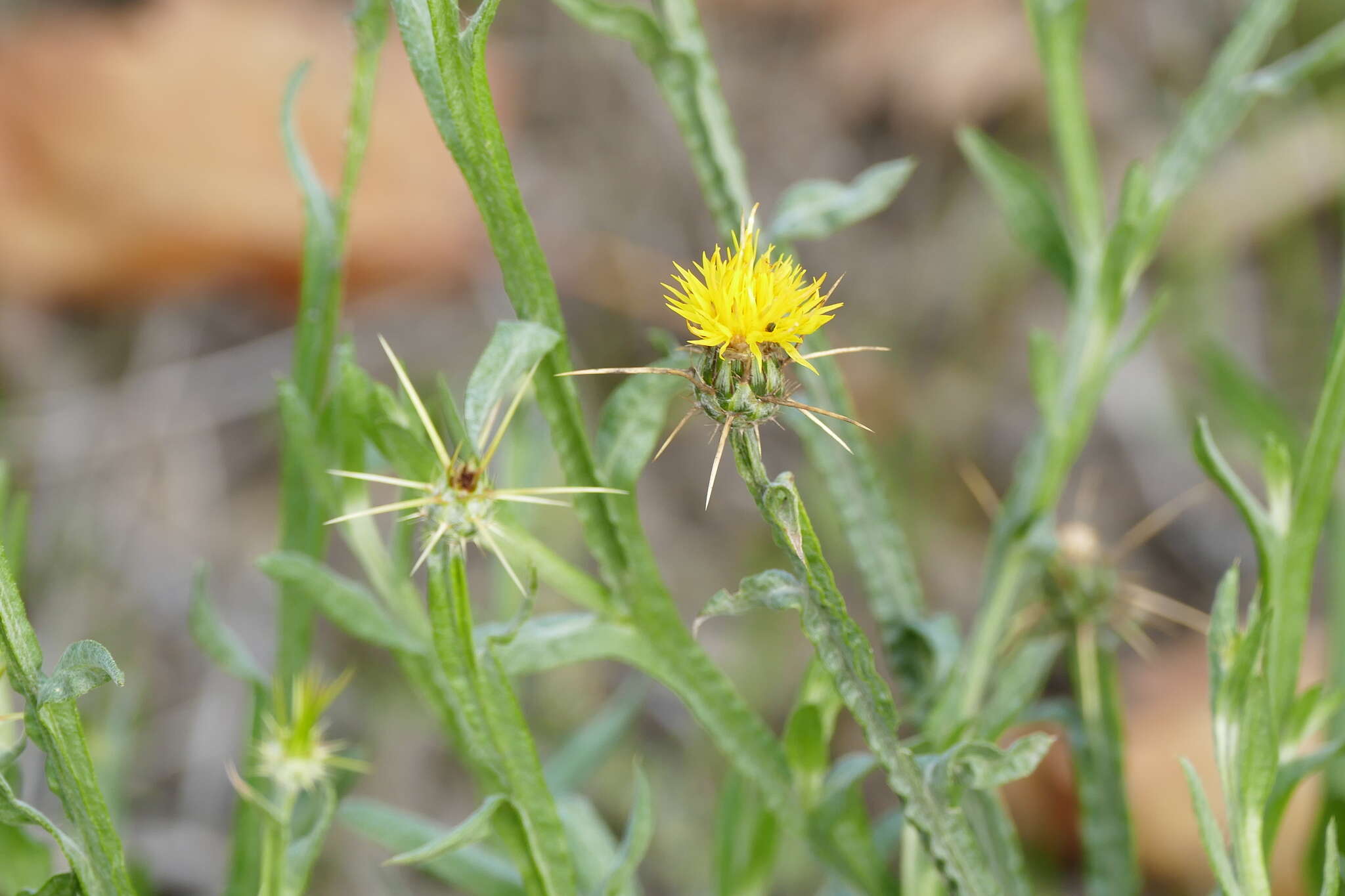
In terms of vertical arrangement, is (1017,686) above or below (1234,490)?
below

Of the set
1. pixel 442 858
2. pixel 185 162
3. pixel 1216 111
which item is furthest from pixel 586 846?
pixel 185 162

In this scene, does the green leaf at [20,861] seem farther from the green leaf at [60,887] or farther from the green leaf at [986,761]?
the green leaf at [986,761]

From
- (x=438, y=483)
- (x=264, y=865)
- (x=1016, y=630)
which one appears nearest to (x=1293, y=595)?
(x=1016, y=630)

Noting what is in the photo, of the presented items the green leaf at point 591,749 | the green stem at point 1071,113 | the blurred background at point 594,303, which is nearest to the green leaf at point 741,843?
the green leaf at point 591,749

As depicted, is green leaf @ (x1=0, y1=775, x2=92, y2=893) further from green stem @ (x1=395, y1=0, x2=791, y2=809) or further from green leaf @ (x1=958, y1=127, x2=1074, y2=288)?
green leaf @ (x1=958, y1=127, x2=1074, y2=288)

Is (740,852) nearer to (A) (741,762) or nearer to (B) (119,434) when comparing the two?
(A) (741,762)

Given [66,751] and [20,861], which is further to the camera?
[20,861]

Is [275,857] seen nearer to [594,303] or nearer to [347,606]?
[347,606]
